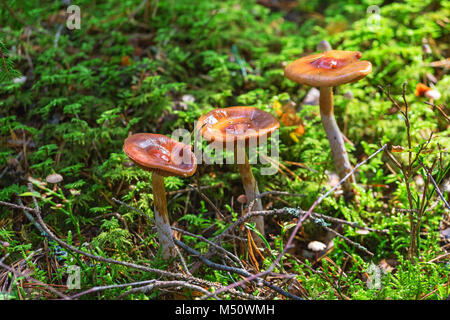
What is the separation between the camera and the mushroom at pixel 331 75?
8.46 ft

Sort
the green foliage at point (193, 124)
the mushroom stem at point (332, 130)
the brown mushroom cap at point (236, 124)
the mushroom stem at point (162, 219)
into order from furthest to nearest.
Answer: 1. the mushroom stem at point (332, 130)
2. the green foliage at point (193, 124)
3. the mushroom stem at point (162, 219)
4. the brown mushroom cap at point (236, 124)

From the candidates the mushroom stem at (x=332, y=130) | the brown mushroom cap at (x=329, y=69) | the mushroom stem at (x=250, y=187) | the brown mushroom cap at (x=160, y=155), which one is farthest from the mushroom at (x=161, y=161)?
the mushroom stem at (x=332, y=130)

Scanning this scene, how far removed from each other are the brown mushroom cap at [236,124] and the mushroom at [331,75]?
40cm

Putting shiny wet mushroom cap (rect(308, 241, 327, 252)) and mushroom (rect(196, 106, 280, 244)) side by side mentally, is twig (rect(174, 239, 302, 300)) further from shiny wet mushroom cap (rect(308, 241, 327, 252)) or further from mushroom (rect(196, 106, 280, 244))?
shiny wet mushroom cap (rect(308, 241, 327, 252))

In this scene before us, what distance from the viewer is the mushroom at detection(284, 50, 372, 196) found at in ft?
8.46

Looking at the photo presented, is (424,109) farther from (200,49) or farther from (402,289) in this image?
(200,49)

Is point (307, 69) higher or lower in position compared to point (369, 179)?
higher

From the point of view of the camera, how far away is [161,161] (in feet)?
7.25

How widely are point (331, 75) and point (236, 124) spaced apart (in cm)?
75

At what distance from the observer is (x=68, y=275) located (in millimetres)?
2484

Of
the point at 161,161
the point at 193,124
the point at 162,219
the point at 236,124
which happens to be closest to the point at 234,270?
the point at 162,219

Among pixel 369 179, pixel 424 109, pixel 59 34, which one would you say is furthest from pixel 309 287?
pixel 59 34

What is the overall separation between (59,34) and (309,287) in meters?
4.12

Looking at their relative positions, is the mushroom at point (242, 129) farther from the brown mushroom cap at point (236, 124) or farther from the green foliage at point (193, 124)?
the green foliage at point (193, 124)
